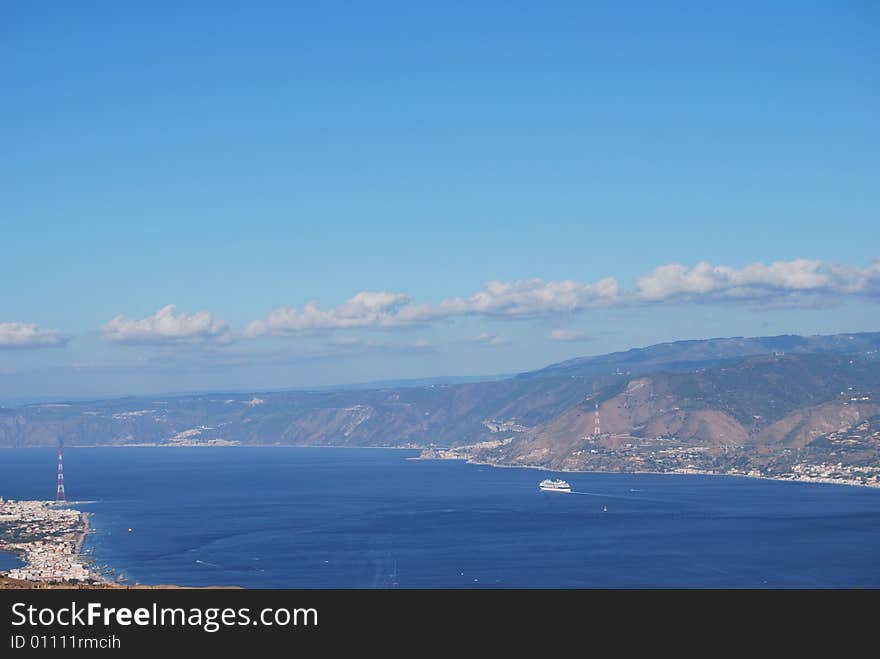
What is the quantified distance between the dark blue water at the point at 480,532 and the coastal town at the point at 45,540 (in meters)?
2.39

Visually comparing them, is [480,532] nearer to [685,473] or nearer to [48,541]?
[48,541]

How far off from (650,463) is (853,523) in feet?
247

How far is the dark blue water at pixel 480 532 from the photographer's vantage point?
2418 inches

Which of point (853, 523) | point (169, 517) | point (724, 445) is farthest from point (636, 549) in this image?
point (724, 445)

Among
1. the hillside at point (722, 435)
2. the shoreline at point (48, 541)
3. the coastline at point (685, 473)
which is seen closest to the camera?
the shoreline at point (48, 541)

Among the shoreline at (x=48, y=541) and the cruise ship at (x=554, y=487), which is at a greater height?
the shoreline at (x=48, y=541)

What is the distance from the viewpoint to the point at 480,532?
8381 cm

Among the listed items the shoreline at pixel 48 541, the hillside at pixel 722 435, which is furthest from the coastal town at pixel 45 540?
the hillside at pixel 722 435

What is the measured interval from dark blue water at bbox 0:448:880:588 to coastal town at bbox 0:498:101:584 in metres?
2.39

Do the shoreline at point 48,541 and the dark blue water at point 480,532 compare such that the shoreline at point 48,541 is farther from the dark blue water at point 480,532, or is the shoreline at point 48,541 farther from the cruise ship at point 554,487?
the cruise ship at point 554,487

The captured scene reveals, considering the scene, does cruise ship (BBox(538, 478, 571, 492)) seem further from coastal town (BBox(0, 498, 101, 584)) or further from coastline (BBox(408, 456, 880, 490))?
coastal town (BBox(0, 498, 101, 584))
